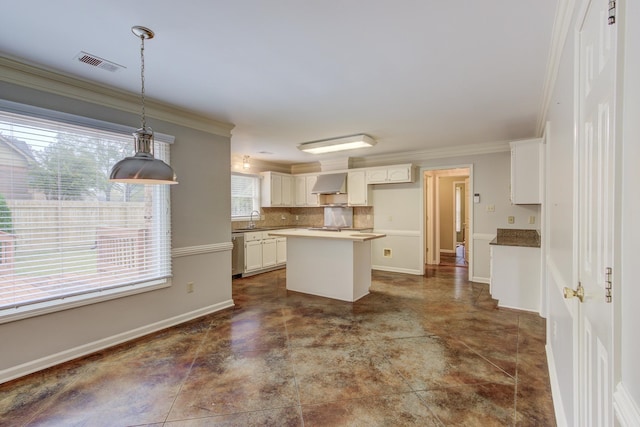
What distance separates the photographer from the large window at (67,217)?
7.61ft

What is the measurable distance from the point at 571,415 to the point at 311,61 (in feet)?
9.04

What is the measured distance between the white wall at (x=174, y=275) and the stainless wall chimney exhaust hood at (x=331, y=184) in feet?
9.14

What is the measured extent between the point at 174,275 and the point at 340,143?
295cm

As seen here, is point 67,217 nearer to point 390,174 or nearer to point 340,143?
point 340,143

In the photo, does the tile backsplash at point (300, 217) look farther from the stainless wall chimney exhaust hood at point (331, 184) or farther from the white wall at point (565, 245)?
the white wall at point (565, 245)

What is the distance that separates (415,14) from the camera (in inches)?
70.1

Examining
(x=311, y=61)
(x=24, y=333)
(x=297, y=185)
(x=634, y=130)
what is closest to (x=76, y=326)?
(x=24, y=333)

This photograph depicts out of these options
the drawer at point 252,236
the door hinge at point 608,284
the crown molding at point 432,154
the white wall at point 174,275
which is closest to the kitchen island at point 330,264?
the white wall at point 174,275

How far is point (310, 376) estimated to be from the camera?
2359mm

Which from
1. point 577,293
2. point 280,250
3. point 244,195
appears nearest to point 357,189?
point 280,250

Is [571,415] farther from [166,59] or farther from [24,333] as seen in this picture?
[24,333]

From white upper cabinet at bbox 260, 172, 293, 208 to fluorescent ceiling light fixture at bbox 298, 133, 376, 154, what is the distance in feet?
6.14

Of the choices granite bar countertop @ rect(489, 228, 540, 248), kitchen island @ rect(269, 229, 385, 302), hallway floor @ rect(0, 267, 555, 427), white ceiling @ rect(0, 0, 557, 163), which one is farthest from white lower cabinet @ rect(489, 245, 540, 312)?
white ceiling @ rect(0, 0, 557, 163)

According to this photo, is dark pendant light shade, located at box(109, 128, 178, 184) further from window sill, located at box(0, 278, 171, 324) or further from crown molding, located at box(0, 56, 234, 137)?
window sill, located at box(0, 278, 171, 324)
